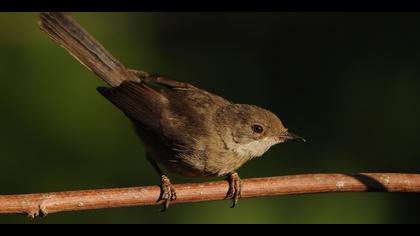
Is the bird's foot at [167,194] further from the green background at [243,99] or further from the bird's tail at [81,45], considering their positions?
the green background at [243,99]

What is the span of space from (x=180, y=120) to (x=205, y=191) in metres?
1.18

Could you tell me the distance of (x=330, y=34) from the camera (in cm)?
868

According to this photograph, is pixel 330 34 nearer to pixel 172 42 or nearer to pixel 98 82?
pixel 172 42

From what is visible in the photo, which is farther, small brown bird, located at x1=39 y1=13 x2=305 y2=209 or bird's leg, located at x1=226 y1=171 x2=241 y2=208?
small brown bird, located at x1=39 y1=13 x2=305 y2=209

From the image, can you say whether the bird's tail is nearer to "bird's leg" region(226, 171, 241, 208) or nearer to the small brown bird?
the small brown bird

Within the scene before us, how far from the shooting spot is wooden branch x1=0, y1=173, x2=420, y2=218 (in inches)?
152

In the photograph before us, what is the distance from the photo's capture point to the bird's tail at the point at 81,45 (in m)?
5.09

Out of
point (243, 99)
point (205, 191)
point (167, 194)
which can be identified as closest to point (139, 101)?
point (167, 194)

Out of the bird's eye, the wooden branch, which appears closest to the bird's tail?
the bird's eye

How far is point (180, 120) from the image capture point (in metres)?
5.27

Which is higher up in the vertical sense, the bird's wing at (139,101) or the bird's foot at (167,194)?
the bird's wing at (139,101)

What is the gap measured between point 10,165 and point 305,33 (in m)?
4.00

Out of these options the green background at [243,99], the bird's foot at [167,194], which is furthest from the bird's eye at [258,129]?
the green background at [243,99]

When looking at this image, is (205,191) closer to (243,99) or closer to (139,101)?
(139,101)
